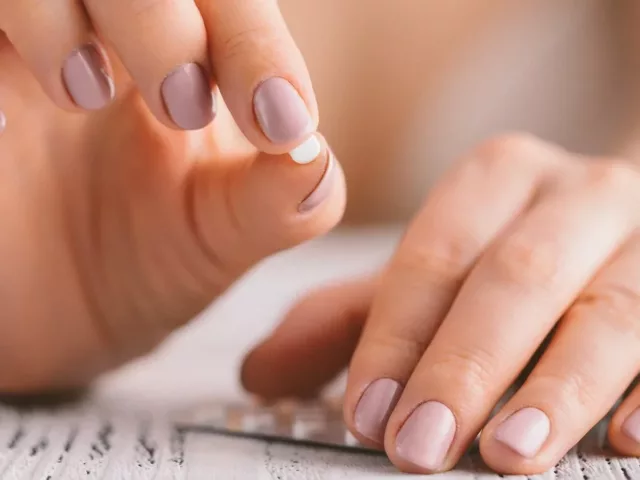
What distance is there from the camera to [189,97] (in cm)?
40

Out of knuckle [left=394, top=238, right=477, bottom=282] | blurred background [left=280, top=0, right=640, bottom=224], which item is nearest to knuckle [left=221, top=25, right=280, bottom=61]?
knuckle [left=394, top=238, right=477, bottom=282]

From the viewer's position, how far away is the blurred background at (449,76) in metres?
1.47

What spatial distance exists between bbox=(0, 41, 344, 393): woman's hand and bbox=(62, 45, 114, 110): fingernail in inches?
2.9

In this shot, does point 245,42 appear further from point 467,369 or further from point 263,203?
point 467,369

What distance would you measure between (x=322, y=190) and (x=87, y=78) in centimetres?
14

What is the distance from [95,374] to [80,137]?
0.57ft

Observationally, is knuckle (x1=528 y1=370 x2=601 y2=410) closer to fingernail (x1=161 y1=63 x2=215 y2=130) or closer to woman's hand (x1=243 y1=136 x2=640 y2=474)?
woman's hand (x1=243 y1=136 x2=640 y2=474)

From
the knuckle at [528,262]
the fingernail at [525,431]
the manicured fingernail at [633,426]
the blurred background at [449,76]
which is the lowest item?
the blurred background at [449,76]

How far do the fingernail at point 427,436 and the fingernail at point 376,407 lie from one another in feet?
0.08

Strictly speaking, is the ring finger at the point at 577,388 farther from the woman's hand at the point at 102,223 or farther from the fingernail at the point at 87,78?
the fingernail at the point at 87,78

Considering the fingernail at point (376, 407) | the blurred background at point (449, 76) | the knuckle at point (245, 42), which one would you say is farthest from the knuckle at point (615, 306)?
the blurred background at point (449, 76)

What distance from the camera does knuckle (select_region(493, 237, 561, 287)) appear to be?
430 millimetres

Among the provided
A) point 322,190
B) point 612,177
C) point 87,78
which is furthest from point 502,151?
point 87,78

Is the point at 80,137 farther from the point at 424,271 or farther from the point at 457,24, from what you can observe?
the point at 457,24
